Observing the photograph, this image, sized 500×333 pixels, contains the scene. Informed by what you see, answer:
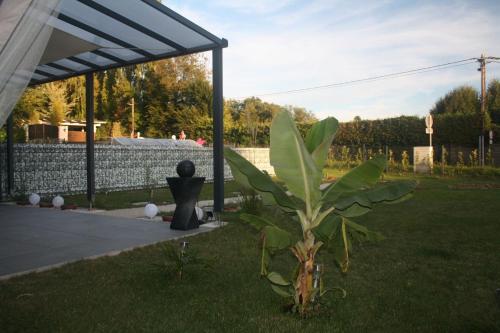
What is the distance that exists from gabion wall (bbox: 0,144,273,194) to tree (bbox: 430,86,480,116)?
1188 inches

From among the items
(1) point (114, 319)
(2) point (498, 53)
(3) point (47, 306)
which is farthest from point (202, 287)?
(2) point (498, 53)

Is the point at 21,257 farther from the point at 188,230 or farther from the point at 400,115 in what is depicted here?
the point at 400,115

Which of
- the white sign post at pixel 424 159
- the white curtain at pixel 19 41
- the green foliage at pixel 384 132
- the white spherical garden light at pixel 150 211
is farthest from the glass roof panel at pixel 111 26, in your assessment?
the green foliage at pixel 384 132

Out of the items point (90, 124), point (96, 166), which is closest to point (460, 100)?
point (96, 166)

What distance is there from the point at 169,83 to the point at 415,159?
88.4 feet

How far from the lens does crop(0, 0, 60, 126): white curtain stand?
231 centimetres

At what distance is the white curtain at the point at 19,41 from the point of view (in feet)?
7.57

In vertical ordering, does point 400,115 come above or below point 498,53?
below

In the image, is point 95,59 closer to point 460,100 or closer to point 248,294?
point 248,294

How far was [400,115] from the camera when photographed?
24500mm

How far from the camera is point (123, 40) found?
767 centimetres

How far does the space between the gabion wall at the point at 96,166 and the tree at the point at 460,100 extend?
30.2 meters

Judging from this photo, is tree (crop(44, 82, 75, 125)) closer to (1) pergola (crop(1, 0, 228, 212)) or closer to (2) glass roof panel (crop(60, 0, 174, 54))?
(1) pergola (crop(1, 0, 228, 212))

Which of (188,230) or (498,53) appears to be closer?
(188,230)
